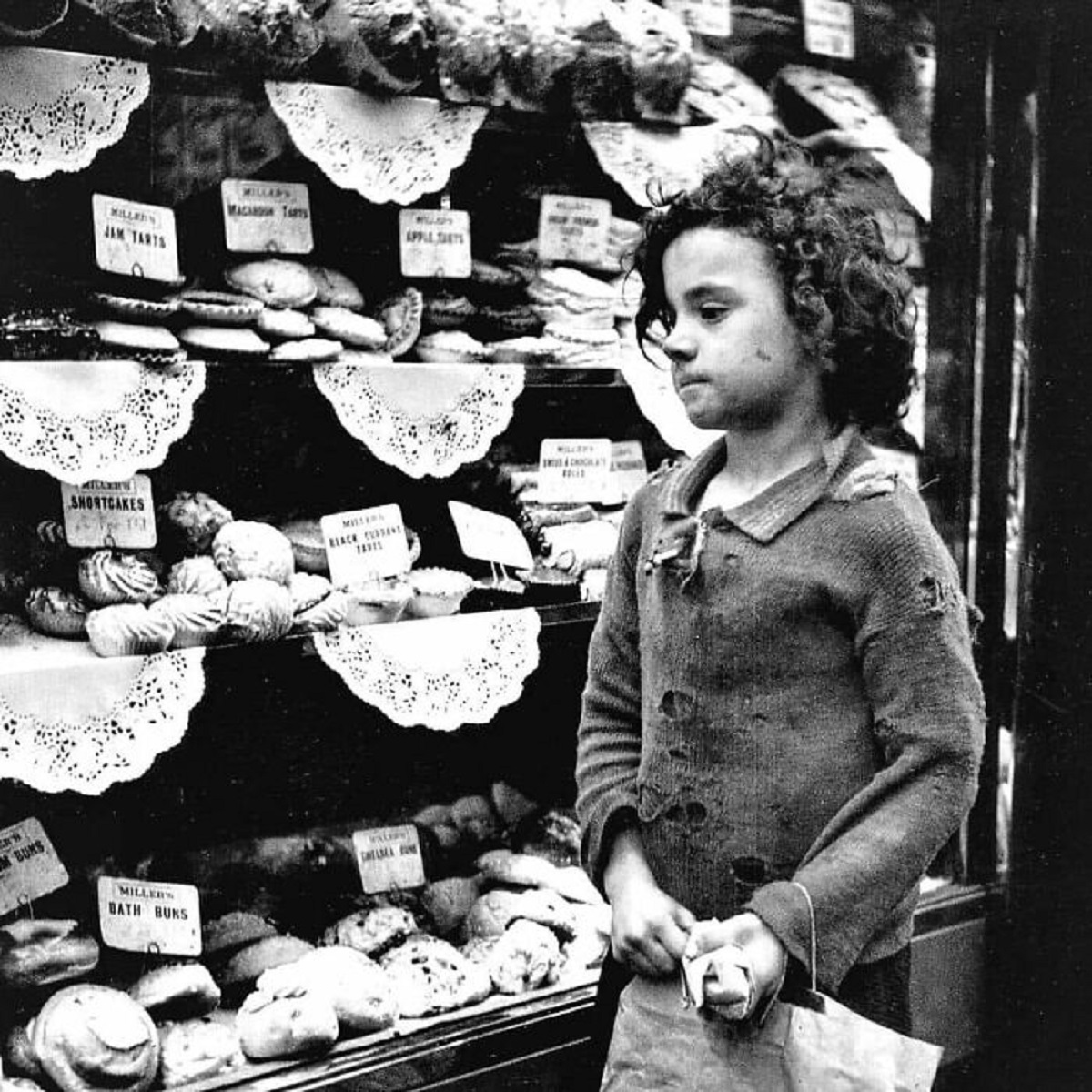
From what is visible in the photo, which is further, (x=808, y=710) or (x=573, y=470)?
(x=573, y=470)

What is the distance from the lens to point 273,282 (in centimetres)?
204

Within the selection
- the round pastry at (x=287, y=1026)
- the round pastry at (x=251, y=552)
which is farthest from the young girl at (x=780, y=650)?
the round pastry at (x=251, y=552)

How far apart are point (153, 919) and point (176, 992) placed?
14 centimetres

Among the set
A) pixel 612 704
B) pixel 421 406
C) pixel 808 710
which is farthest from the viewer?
pixel 421 406

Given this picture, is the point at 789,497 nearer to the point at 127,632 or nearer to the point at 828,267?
the point at 828,267

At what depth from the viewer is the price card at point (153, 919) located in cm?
200

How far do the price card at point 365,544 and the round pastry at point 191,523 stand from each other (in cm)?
16

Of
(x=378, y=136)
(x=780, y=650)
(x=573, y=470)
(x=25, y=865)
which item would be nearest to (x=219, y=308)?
(x=378, y=136)

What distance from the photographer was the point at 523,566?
2.29 meters

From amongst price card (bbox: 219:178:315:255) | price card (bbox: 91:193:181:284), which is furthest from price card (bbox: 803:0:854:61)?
price card (bbox: 91:193:181:284)

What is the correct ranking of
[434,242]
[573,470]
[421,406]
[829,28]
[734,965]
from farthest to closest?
[829,28] < [573,470] < [434,242] < [421,406] < [734,965]

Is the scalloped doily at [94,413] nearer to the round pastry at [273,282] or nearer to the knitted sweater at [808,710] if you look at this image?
the round pastry at [273,282]

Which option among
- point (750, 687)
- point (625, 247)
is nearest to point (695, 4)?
point (625, 247)

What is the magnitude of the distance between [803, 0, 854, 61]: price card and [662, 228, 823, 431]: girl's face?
1.29 meters
